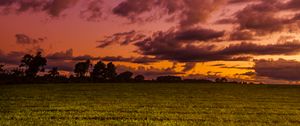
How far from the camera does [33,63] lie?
112125mm

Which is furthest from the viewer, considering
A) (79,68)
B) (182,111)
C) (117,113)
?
(79,68)

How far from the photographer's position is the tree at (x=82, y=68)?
397 feet

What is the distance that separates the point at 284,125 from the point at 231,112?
22.0ft

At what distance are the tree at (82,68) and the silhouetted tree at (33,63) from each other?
10867 millimetres

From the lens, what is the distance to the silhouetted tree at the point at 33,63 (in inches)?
4375

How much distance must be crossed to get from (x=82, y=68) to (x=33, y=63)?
14.3 meters

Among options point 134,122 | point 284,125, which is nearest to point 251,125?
point 284,125

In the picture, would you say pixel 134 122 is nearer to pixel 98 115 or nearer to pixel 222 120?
pixel 98 115

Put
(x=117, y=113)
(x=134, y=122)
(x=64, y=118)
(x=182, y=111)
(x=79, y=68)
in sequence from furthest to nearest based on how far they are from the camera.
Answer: (x=79, y=68), (x=182, y=111), (x=117, y=113), (x=64, y=118), (x=134, y=122)

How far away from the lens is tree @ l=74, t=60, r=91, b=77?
121 m

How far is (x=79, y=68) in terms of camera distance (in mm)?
120750

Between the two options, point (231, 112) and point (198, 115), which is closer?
point (198, 115)

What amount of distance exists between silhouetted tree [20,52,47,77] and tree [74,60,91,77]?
35.7ft

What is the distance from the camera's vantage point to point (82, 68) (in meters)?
121
